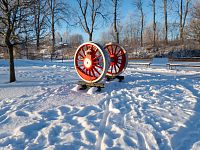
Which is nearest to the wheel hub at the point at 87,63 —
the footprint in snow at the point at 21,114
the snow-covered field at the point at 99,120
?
the snow-covered field at the point at 99,120

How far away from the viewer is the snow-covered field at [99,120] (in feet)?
13.1

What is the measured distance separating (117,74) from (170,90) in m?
3.22

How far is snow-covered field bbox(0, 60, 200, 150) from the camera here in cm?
400

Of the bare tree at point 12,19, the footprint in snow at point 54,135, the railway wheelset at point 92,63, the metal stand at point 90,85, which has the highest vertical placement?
the bare tree at point 12,19

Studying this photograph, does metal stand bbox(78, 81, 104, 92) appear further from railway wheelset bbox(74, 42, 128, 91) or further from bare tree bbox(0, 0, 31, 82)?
bare tree bbox(0, 0, 31, 82)

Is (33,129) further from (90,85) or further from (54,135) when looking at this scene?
(90,85)

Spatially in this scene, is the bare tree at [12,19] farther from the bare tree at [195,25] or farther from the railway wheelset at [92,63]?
the bare tree at [195,25]

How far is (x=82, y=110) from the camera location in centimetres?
586

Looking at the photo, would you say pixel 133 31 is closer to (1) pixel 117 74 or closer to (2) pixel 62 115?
(1) pixel 117 74

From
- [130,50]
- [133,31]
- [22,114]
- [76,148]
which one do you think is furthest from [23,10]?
[133,31]

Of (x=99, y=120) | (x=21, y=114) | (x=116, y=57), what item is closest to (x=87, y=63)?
(x=116, y=57)

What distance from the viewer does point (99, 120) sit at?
513 centimetres

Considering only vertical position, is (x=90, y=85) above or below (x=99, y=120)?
above

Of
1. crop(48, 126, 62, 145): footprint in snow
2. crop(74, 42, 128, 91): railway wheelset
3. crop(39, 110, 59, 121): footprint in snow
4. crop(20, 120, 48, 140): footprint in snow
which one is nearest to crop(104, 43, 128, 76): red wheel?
crop(74, 42, 128, 91): railway wheelset
